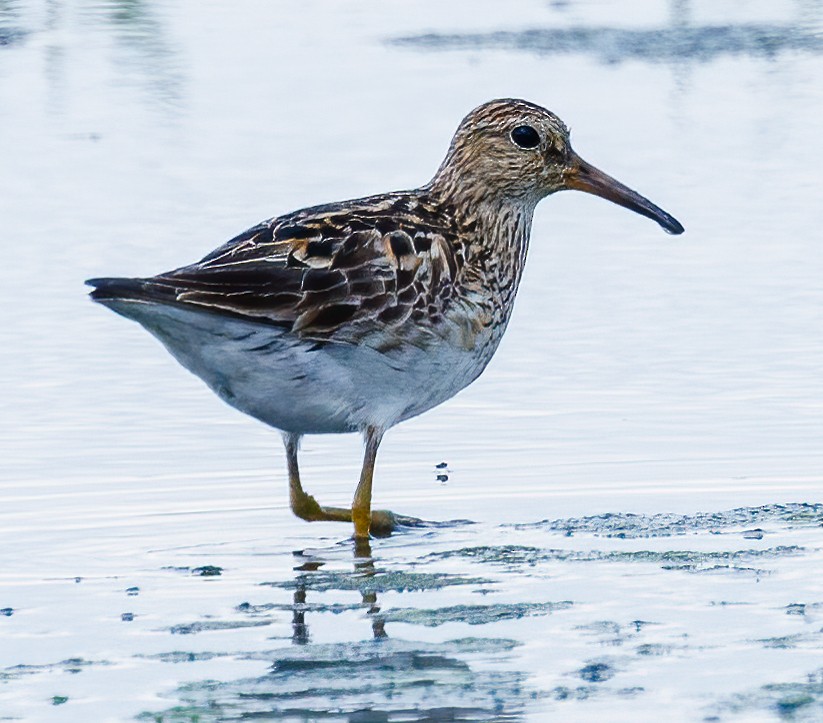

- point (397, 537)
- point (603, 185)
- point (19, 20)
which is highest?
point (19, 20)

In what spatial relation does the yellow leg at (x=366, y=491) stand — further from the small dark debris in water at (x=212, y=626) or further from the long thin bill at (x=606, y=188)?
the long thin bill at (x=606, y=188)

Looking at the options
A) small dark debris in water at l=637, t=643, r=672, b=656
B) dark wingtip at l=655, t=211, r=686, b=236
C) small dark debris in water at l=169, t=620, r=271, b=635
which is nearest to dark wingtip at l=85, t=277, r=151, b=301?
small dark debris in water at l=169, t=620, r=271, b=635

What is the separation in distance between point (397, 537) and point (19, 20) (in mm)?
11267

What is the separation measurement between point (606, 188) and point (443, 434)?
1305 millimetres

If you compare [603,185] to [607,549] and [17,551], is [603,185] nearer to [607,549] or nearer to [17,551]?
Result: [607,549]

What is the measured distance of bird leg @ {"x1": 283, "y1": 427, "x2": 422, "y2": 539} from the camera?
7734 millimetres

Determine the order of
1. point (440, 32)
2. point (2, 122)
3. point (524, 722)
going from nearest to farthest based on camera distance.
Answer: point (524, 722), point (2, 122), point (440, 32)

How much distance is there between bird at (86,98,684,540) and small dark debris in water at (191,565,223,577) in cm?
75

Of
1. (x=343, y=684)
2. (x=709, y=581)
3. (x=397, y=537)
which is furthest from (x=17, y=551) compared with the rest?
(x=709, y=581)

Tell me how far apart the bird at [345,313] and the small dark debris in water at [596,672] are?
6.67ft

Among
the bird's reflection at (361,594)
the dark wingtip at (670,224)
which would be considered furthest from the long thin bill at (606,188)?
the bird's reflection at (361,594)

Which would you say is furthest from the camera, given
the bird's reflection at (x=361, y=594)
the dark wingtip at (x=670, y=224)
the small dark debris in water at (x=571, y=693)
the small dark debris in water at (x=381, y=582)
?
the dark wingtip at (x=670, y=224)

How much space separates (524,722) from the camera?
5.38 meters

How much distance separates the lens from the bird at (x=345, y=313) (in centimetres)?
734
